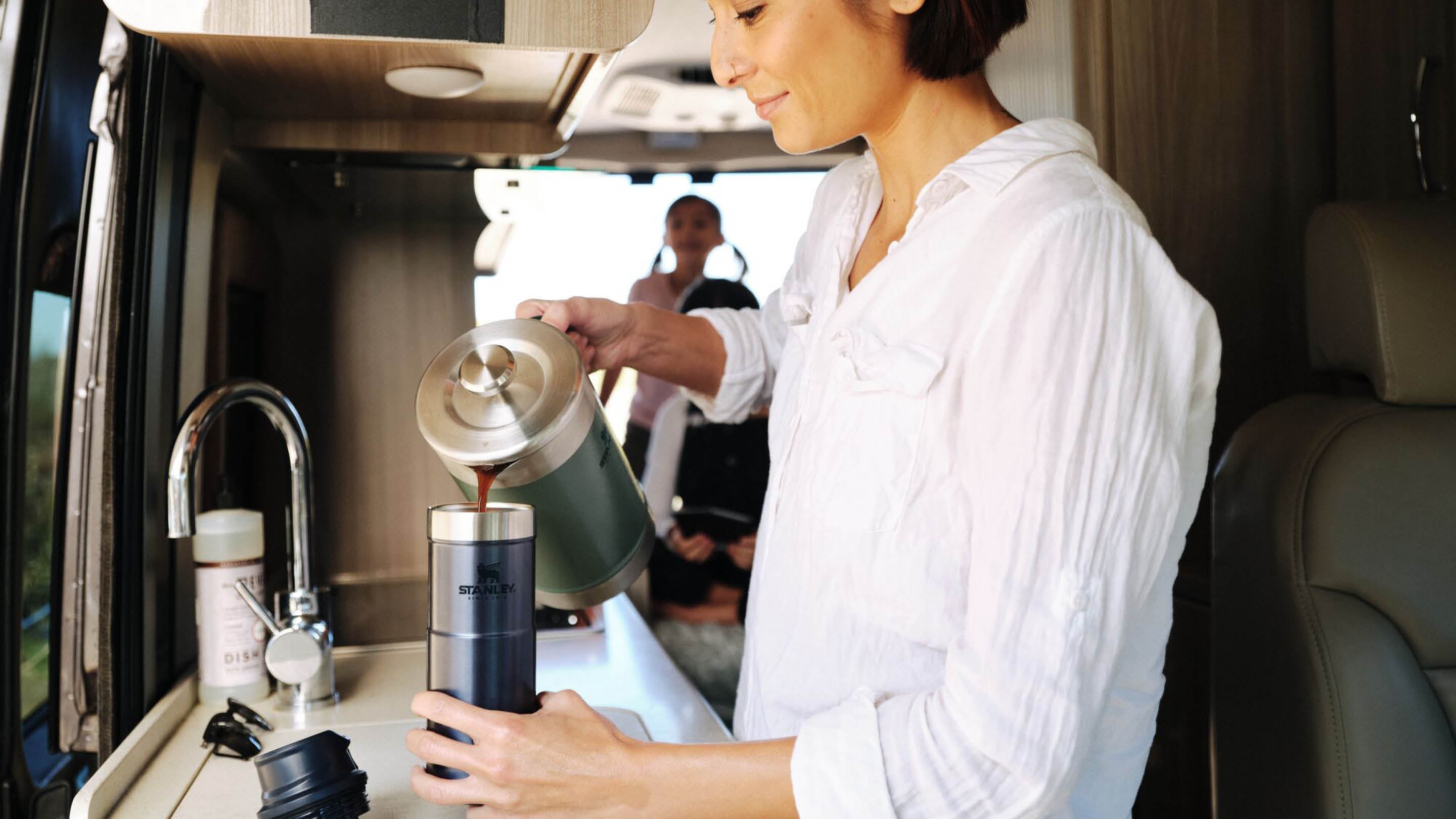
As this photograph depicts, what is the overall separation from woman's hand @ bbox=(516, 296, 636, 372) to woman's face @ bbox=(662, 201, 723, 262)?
364 millimetres

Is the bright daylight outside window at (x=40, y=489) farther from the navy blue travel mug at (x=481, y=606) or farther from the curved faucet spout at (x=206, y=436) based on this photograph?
the navy blue travel mug at (x=481, y=606)

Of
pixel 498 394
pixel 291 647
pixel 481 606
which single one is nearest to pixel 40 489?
pixel 291 647

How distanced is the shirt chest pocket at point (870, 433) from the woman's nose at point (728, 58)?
27 centimetres

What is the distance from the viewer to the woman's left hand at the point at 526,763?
2.69ft

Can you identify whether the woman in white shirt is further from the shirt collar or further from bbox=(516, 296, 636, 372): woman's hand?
bbox=(516, 296, 636, 372): woman's hand

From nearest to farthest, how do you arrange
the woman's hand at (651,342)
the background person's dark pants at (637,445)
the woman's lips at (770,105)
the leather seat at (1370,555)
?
the woman's lips at (770,105) < the leather seat at (1370,555) < the woman's hand at (651,342) < the background person's dark pants at (637,445)

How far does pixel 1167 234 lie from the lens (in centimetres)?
148

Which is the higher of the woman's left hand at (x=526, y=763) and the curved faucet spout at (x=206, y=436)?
the curved faucet spout at (x=206, y=436)

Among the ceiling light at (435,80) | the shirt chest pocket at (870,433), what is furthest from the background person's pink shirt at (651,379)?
the shirt chest pocket at (870,433)

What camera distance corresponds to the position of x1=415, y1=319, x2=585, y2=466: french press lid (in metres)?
0.95

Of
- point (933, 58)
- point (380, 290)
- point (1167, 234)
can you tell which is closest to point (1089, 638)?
point (933, 58)

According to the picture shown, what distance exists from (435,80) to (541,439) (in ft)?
1.98

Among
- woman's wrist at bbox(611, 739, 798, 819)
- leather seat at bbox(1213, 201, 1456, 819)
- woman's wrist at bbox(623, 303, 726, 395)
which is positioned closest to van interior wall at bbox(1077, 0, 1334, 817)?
leather seat at bbox(1213, 201, 1456, 819)

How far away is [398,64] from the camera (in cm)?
128
